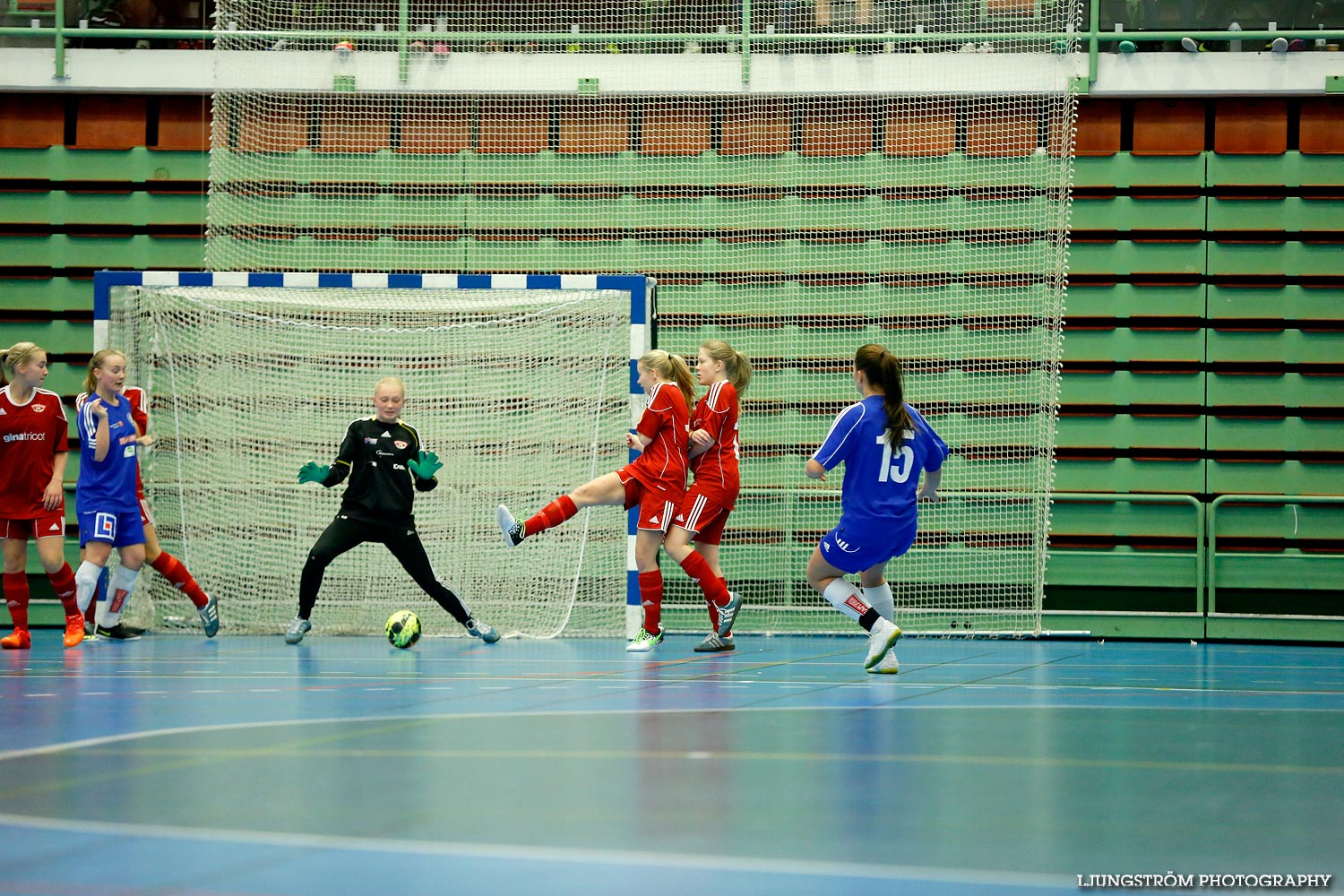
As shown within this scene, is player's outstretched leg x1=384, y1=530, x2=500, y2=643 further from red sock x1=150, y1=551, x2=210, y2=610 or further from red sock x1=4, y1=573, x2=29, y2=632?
red sock x1=4, y1=573, x2=29, y2=632

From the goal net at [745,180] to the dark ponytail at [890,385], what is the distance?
378 cm

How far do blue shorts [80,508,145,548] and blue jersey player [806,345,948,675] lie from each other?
4656 millimetres

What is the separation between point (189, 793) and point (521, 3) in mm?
9179

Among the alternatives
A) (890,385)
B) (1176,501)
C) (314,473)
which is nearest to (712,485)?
(890,385)

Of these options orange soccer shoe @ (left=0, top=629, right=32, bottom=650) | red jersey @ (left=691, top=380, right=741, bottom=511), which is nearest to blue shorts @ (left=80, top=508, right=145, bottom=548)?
orange soccer shoe @ (left=0, top=629, right=32, bottom=650)

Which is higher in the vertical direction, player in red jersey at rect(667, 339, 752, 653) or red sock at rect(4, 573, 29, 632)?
player in red jersey at rect(667, 339, 752, 653)

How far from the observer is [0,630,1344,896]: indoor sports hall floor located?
273 cm

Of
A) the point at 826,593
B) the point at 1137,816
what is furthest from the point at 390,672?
the point at 1137,816

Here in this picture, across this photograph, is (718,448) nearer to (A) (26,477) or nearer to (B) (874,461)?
(B) (874,461)

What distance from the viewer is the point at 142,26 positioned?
37.7 ft

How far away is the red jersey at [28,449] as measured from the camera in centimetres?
853

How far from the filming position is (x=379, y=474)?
8.82 meters

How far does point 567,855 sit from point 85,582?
7.08 metres

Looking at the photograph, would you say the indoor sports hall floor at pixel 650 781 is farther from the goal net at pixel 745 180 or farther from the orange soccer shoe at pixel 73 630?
the goal net at pixel 745 180
